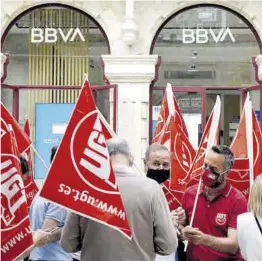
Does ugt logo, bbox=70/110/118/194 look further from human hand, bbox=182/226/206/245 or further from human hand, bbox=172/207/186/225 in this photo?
human hand, bbox=172/207/186/225

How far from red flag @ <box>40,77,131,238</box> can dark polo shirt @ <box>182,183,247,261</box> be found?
1.10m

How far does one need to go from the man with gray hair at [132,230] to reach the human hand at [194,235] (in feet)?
1.97

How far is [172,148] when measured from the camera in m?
6.90

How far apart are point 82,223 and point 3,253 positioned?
519 mm

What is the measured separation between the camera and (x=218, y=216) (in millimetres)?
4871

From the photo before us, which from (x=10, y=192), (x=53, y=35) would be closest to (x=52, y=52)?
(x=53, y=35)

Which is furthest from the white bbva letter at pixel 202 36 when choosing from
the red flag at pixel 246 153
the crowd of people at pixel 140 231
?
the crowd of people at pixel 140 231

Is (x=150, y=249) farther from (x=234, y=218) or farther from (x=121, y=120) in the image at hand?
(x=121, y=120)

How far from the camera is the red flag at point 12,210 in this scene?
3789 millimetres

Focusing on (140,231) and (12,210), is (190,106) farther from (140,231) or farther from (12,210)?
(12,210)

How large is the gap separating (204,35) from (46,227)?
676cm

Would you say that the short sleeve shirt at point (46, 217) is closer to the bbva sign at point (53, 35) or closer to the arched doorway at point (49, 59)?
the arched doorway at point (49, 59)

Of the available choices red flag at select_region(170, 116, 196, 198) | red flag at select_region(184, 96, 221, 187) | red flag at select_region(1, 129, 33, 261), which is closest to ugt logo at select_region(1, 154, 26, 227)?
red flag at select_region(1, 129, 33, 261)

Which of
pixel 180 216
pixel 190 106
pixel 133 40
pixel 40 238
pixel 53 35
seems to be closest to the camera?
pixel 40 238
